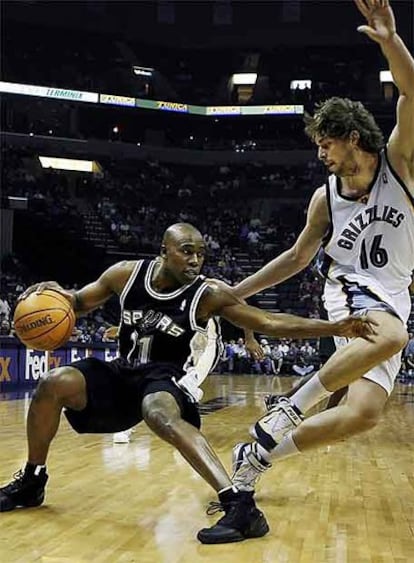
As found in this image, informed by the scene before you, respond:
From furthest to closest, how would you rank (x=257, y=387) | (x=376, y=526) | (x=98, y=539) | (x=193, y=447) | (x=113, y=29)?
1. (x=113, y=29)
2. (x=257, y=387)
3. (x=376, y=526)
4. (x=193, y=447)
5. (x=98, y=539)

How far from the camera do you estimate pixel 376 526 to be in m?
3.80

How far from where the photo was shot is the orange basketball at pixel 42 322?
387 cm

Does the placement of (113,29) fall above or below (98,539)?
above

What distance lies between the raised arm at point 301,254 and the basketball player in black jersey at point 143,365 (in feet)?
1.01

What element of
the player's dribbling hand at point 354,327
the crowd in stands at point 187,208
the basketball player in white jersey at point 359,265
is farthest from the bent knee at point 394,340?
the crowd in stands at point 187,208

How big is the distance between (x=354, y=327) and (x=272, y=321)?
387mm

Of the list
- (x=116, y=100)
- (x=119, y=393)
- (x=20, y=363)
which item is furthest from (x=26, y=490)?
(x=116, y=100)

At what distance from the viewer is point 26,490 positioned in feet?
12.7

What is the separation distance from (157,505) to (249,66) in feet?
102

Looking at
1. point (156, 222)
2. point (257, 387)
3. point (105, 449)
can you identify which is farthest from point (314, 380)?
point (156, 222)

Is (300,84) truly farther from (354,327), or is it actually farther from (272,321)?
(354,327)

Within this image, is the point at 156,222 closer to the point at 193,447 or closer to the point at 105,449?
the point at 105,449

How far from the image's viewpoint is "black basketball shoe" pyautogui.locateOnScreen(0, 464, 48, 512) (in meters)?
3.86

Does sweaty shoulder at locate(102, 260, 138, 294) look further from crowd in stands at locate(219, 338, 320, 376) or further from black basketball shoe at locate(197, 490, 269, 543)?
crowd in stands at locate(219, 338, 320, 376)
